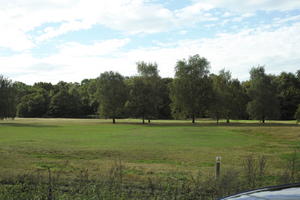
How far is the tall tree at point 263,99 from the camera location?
3361 inches

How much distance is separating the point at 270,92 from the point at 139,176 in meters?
77.6

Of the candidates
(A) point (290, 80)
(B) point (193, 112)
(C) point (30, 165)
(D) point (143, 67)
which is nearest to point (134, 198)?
(C) point (30, 165)

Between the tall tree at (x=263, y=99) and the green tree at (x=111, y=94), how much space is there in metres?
31.4

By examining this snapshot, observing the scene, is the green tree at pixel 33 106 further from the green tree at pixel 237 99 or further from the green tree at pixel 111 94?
the green tree at pixel 237 99

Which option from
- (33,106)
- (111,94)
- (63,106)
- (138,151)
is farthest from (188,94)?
(33,106)

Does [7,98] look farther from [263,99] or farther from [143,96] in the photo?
[263,99]

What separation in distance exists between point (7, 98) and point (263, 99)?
63428 mm

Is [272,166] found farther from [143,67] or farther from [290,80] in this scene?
[290,80]

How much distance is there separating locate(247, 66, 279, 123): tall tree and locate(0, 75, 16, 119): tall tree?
5950 centimetres

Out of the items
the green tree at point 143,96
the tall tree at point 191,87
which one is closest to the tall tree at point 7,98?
the green tree at point 143,96

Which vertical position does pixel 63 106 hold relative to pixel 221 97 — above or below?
below

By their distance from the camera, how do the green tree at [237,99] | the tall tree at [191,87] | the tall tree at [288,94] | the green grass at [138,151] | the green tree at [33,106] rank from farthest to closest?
the green tree at [33,106]
the tall tree at [288,94]
the green tree at [237,99]
the tall tree at [191,87]
the green grass at [138,151]

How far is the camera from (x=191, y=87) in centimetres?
8488

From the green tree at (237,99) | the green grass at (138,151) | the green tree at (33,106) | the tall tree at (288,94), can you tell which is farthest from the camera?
the green tree at (33,106)
